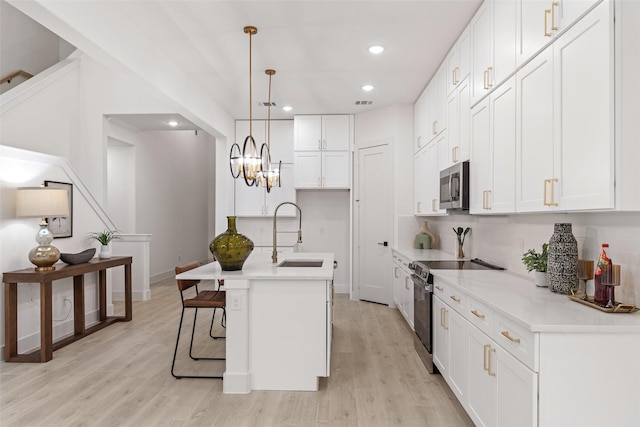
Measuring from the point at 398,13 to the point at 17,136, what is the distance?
4.45 meters

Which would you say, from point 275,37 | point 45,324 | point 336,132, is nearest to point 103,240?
point 45,324

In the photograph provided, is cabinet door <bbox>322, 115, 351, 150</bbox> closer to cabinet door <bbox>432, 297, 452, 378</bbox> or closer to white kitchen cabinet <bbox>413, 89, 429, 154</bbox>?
white kitchen cabinet <bbox>413, 89, 429, 154</bbox>

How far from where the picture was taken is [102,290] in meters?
4.91

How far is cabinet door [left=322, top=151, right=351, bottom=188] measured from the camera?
6.26 m

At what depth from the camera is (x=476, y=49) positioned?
120 inches

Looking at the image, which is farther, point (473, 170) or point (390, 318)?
point (390, 318)

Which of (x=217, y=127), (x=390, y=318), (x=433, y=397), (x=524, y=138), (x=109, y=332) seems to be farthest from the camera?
(x=217, y=127)

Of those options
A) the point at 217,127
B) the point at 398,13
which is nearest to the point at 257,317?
the point at 398,13

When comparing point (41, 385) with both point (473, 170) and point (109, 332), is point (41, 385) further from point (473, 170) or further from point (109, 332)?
point (473, 170)

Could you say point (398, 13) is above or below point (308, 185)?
above

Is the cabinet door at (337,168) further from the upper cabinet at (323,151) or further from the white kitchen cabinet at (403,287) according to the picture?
the white kitchen cabinet at (403,287)

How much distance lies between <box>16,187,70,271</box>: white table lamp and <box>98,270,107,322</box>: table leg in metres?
1.04

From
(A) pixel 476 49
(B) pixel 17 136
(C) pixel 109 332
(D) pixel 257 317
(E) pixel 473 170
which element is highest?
(A) pixel 476 49

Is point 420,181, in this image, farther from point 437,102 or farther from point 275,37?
point 275,37
